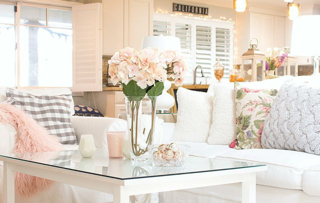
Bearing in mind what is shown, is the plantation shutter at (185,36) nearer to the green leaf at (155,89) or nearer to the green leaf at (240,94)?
the green leaf at (240,94)

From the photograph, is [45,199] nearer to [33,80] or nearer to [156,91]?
[156,91]

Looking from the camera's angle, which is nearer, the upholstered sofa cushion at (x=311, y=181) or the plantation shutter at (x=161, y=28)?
the upholstered sofa cushion at (x=311, y=181)

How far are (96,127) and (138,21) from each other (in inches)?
150

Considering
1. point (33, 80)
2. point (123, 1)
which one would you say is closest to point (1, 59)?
point (33, 80)

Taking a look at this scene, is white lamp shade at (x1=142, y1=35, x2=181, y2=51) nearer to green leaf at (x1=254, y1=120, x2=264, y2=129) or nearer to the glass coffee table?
green leaf at (x1=254, y1=120, x2=264, y2=129)

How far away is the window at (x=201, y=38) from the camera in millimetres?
7726

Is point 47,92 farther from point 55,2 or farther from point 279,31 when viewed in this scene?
point 279,31

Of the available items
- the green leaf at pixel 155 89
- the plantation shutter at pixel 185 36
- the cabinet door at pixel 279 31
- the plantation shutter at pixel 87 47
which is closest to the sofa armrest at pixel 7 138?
the green leaf at pixel 155 89

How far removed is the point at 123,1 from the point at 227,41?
2655 millimetres

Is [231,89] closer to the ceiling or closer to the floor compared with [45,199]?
closer to the ceiling

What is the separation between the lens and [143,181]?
155 centimetres

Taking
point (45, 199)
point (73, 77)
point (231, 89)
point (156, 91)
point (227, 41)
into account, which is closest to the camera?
point (156, 91)

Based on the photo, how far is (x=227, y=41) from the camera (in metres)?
8.53

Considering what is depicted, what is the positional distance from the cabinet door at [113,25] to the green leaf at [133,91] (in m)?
4.63
